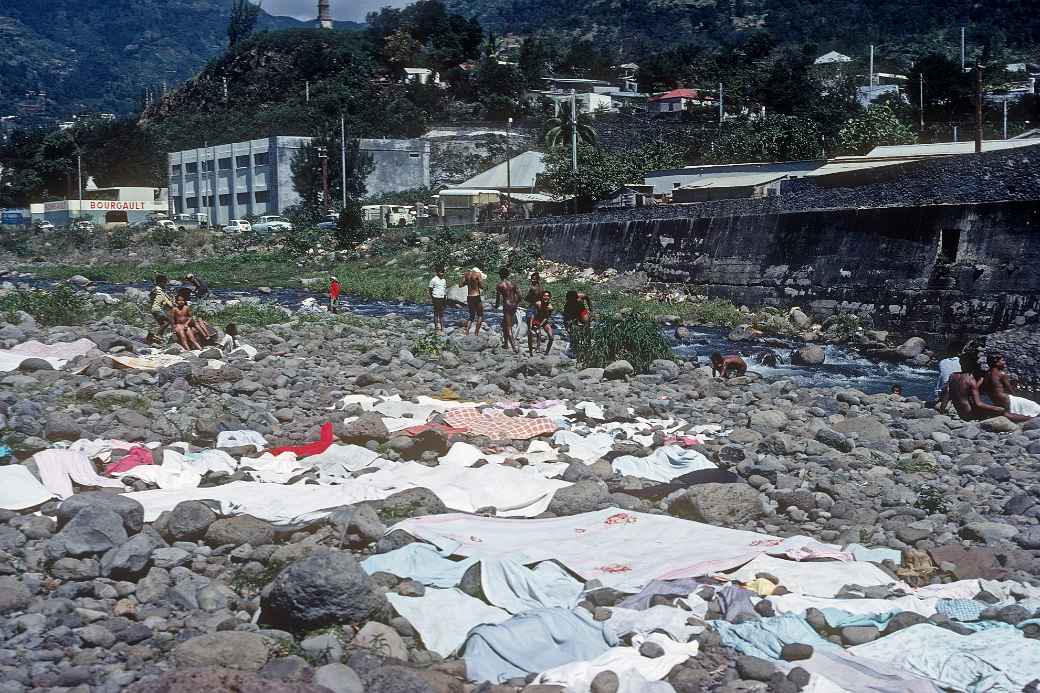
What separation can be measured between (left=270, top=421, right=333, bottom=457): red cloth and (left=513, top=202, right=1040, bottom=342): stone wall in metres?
15.7

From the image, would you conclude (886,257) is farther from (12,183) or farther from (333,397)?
(12,183)

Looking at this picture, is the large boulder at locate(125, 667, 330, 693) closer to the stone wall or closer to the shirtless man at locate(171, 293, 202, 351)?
the shirtless man at locate(171, 293, 202, 351)

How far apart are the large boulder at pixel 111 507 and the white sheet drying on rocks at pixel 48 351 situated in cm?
702

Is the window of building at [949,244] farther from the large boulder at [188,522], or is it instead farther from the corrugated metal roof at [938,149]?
the large boulder at [188,522]

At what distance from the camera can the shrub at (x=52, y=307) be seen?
64.0 feet

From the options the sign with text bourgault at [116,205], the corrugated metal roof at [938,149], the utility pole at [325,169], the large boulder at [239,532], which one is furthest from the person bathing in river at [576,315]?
the sign with text bourgault at [116,205]

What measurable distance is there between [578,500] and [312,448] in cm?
281

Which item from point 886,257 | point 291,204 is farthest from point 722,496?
point 291,204

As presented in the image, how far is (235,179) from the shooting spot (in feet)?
220

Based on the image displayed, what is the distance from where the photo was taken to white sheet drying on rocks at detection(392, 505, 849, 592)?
7242 mm

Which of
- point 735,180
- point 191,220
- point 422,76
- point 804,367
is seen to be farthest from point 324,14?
point 804,367

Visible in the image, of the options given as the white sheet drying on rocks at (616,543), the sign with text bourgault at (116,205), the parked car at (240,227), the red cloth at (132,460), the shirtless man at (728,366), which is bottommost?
the shirtless man at (728,366)

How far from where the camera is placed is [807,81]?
71750mm

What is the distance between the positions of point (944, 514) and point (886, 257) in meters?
16.6
